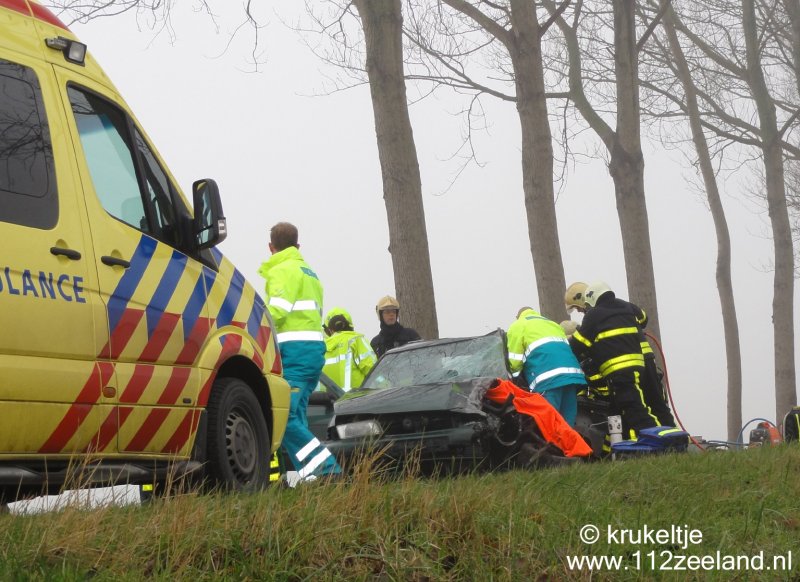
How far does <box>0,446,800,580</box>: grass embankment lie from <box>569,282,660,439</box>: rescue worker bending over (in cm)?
572

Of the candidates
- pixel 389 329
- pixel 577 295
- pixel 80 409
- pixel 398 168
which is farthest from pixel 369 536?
pixel 398 168

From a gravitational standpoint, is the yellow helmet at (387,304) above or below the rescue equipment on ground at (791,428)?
above

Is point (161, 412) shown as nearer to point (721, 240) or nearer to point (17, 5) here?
point (17, 5)

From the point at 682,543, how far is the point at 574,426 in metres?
6.57

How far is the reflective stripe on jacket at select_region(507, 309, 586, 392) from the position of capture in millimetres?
11141

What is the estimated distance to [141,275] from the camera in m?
5.64

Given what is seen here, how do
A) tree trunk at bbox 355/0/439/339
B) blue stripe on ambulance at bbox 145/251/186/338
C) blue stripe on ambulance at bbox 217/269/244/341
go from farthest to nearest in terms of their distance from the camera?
1. tree trunk at bbox 355/0/439/339
2. blue stripe on ambulance at bbox 217/269/244/341
3. blue stripe on ambulance at bbox 145/251/186/338

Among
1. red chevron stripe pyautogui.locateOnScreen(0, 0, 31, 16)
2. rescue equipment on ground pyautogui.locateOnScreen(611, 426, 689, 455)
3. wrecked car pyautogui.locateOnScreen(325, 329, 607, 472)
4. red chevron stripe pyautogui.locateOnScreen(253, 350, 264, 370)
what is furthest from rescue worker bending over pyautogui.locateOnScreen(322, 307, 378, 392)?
red chevron stripe pyautogui.locateOnScreen(0, 0, 31, 16)

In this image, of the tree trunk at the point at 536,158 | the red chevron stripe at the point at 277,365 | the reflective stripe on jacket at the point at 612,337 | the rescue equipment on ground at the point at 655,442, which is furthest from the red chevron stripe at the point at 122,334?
the tree trunk at the point at 536,158

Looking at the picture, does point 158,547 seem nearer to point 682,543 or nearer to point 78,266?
point 78,266

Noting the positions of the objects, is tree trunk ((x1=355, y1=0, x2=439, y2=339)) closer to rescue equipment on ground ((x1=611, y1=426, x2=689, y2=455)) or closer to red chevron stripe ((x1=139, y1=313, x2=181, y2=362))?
rescue equipment on ground ((x1=611, y1=426, x2=689, y2=455))

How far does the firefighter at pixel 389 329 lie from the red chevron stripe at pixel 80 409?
26.2 ft

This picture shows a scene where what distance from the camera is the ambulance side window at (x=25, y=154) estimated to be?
4.87 meters

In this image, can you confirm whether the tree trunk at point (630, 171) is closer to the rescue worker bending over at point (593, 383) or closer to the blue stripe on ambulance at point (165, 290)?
the rescue worker bending over at point (593, 383)
